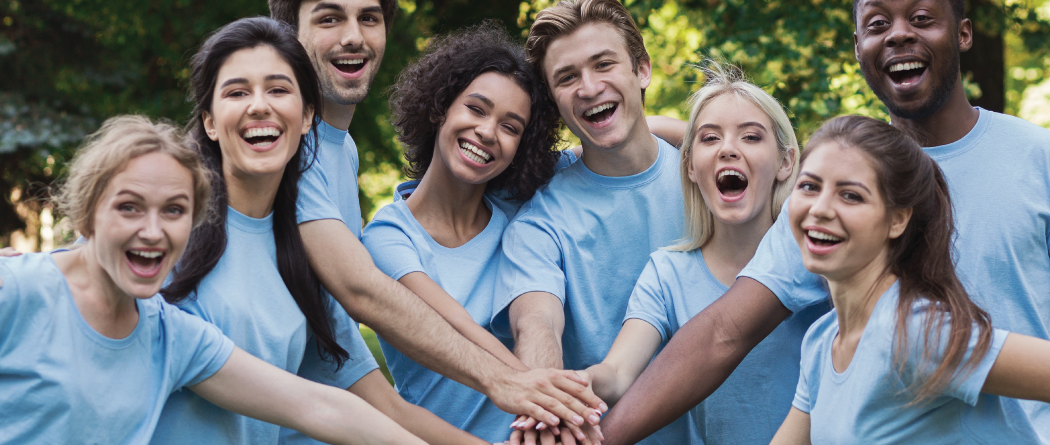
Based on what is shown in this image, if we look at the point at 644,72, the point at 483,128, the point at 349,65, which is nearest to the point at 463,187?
the point at 483,128

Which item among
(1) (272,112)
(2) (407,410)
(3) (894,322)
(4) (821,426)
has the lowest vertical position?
(2) (407,410)

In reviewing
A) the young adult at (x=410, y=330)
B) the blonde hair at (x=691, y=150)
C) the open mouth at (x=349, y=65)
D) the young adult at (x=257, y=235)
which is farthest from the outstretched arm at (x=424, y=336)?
the open mouth at (x=349, y=65)

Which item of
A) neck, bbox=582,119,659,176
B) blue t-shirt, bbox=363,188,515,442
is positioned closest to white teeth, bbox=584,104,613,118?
neck, bbox=582,119,659,176

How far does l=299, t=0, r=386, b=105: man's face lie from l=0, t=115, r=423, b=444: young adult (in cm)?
180

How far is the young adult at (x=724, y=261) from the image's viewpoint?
352 cm

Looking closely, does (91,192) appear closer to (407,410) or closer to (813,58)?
(407,410)

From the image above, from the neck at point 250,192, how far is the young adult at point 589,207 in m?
1.12

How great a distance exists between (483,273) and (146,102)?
8.35 meters

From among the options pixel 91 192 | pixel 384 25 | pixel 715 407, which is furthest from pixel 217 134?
pixel 715 407

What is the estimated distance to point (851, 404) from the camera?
266 cm

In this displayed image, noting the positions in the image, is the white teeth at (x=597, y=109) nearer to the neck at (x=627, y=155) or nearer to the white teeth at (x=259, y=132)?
the neck at (x=627, y=155)

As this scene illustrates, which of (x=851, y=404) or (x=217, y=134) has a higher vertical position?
(x=217, y=134)

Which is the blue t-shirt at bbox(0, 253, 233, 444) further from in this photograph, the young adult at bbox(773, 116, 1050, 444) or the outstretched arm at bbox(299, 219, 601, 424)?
the young adult at bbox(773, 116, 1050, 444)

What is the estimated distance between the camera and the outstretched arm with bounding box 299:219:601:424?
3432 millimetres
